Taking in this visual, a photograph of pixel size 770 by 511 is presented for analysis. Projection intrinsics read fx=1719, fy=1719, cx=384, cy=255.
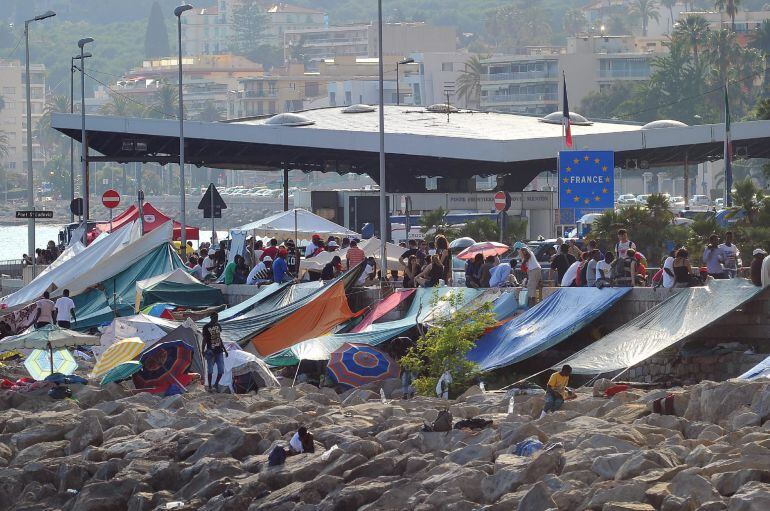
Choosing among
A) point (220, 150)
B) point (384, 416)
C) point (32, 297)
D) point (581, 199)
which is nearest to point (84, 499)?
point (384, 416)

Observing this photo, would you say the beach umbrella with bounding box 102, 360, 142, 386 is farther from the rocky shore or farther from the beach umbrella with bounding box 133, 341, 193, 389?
the rocky shore

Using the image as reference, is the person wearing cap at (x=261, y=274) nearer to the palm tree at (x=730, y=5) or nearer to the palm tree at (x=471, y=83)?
the palm tree at (x=730, y=5)

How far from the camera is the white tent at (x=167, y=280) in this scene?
3578cm

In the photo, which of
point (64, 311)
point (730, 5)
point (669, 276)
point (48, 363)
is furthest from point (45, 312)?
point (730, 5)

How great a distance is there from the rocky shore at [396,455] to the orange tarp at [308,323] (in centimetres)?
436

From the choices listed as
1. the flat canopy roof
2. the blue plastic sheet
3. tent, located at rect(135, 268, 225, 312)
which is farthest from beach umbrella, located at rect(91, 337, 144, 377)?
the flat canopy roof

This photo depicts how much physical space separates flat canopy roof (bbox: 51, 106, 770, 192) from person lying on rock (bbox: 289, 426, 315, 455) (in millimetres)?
26670

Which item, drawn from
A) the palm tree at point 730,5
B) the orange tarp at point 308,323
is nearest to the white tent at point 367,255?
the orange tarp at point 308,323

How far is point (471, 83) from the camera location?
14938 cm

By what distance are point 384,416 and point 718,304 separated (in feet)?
16.0

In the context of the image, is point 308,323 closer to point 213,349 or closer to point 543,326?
point 213,349

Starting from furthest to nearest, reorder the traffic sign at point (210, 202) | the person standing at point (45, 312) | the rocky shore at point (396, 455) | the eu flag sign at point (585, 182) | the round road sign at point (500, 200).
→ 1. the traffic sign at point (210, 202)
2. the person standing at point (45, 312)
3. the round road sign at point (500, 200)
4. the eu flag sign at point (585, 182)
5. the rocky shore at point (396, 455)

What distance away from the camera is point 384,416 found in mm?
22016

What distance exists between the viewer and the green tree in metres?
24.7
